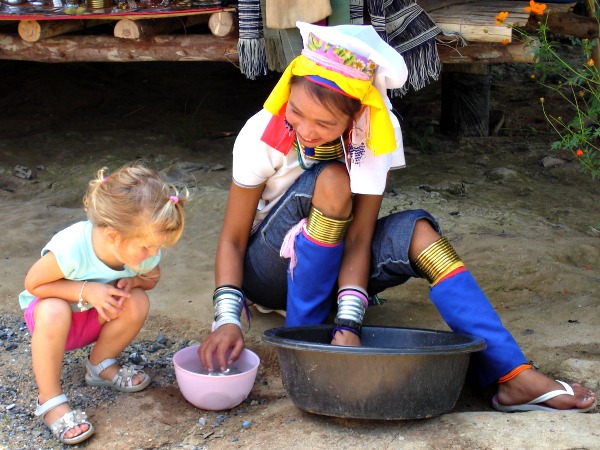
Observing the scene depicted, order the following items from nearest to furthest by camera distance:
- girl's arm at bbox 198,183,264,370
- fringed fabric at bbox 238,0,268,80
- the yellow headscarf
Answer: the yellow headscarf < girl's arm at bbox 198,183,264,370 < fringed fabric at bbox 238,0,268,80

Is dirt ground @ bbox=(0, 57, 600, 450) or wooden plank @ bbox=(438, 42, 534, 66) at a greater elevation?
wooden plank @ bbox=(438, 42, 534, 66)

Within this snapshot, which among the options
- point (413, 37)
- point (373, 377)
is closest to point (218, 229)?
point (413, 37)

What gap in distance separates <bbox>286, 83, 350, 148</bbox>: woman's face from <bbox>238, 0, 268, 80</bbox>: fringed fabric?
1.41m

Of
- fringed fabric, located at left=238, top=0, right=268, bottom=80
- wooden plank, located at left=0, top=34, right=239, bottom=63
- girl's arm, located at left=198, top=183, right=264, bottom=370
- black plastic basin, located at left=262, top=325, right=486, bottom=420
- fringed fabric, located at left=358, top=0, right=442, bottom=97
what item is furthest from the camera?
wooden plank, located at left=0, top=34, right=239, bottom=63

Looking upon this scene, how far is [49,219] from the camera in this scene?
3.95 m

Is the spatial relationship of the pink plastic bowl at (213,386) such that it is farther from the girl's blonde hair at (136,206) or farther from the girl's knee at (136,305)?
the girl's blonde hair at (136,206)

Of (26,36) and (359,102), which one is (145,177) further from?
(26,36)

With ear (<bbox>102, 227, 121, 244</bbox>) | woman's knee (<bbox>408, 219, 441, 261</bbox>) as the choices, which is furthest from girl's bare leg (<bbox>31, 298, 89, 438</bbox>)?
woman's knee (<bbox>408, 219, 441, 261</bbox>)

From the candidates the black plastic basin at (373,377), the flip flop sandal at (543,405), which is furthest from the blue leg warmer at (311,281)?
the flip flop sandal at (543,405)

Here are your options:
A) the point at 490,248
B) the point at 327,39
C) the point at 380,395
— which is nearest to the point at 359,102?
the point at 327,39

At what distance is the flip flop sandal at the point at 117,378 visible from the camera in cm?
247

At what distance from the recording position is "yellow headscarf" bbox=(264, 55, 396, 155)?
2174 millimetres

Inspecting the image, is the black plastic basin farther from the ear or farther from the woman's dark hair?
the woman's dark hair

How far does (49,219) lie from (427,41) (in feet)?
6.41
